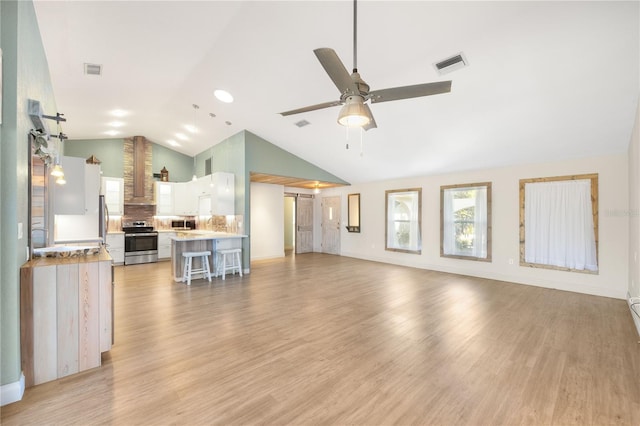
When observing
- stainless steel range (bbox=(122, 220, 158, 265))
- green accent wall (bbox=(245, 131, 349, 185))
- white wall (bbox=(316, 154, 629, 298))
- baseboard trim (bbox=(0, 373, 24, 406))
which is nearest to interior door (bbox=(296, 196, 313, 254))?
white wall (bbox=(316, 154, 629, 298))

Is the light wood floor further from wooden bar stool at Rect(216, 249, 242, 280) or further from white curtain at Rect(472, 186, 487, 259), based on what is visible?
white curtain at Rect(472, 186, 487, 259)

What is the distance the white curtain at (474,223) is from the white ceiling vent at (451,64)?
350 cm

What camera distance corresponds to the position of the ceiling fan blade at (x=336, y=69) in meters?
1.99

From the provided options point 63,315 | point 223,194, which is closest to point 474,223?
point 223,194

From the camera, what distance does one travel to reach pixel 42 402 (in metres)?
2.01

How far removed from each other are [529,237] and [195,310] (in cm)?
627

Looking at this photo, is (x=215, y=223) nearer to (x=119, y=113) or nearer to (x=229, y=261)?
(x=229, y=261)

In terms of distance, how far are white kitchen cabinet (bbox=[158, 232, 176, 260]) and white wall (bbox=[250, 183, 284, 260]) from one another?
7.94 feet

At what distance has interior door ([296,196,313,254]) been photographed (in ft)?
32.6

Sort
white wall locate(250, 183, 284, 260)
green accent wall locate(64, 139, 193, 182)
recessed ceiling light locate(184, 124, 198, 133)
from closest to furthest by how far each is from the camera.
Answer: recessed ceiling light locate(184, 124, 198, 133) → green accent wall locate(64, 139, 193, 182) → white wall locate(250, 183, 284, 260)

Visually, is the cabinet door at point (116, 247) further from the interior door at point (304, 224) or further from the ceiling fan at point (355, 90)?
the ceiling fan at point (355, 90)

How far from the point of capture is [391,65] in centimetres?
361

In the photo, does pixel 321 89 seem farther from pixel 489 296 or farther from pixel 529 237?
pixel 529 237

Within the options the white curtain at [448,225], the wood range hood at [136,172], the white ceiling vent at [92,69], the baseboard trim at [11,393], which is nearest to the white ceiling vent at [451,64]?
the white curtain at [448,225]
